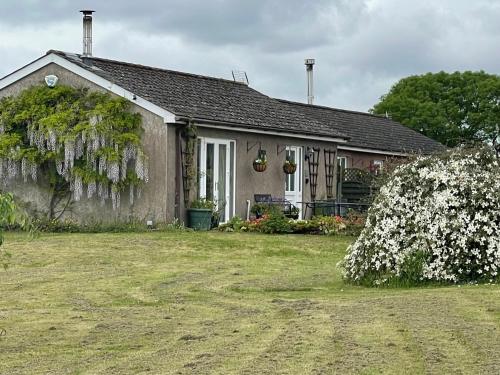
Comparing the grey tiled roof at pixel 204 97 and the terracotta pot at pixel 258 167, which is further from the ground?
the grey tiled roof at pixel 204 97

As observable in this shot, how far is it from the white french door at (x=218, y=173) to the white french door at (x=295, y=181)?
3077 millimetres

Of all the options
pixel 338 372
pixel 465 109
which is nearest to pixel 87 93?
pixel 338 372

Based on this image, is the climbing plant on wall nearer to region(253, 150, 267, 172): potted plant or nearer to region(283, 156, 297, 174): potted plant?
region(253, 150, 267, 172): potted plant

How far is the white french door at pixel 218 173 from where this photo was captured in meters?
26.3

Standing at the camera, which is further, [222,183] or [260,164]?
[260,164]

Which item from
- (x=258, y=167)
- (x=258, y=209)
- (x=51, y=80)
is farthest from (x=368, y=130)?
(x=51, y=80)

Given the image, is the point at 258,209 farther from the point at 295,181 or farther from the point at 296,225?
the point at 296,225

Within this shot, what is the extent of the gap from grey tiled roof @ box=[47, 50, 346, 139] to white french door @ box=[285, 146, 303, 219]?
70 centimetres

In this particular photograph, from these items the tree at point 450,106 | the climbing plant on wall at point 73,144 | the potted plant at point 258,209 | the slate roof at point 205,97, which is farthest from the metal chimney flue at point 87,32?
the tree at point 450,106

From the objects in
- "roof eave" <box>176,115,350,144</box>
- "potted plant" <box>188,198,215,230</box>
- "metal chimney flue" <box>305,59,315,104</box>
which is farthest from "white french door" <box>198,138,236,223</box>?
"metal chimney flue" <box>305,59,315,104</box>

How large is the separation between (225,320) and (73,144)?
1415cm

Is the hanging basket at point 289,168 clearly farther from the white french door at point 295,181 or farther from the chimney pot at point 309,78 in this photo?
the chimney pot at point 309,78

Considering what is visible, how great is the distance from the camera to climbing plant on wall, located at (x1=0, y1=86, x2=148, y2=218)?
25016 millimetres

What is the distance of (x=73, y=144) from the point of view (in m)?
25.0
